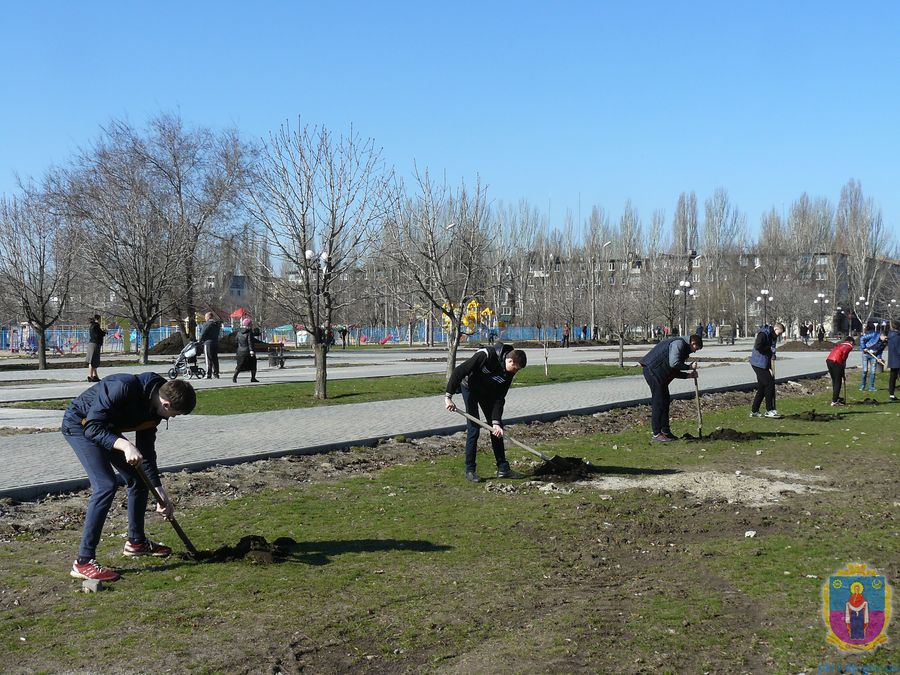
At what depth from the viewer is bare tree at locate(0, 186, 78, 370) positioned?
34.6 meters

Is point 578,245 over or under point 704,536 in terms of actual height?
over

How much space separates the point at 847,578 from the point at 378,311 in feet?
302

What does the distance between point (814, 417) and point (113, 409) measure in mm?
13468

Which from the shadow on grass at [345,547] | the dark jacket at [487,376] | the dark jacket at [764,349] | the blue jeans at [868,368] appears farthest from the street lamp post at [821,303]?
the shadow on grass at [345,547]

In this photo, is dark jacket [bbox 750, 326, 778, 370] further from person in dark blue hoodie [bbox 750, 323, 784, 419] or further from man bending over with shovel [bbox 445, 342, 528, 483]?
man bending over with shovel [bbox 445, 342, 528, 483]

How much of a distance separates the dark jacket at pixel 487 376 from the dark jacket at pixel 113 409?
4.08 m

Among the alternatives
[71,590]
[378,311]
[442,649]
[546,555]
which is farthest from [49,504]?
[378,311]

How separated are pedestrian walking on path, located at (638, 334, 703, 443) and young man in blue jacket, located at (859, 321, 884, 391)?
1061 centimetres

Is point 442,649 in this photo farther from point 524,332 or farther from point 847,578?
point 524,332

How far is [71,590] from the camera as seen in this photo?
586 centimetres

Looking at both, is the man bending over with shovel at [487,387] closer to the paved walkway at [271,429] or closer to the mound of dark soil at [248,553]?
the paved walkway at [271,429]

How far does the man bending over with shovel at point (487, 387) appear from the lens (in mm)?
9789

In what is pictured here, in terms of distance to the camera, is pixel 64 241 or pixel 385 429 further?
pixel 64 241

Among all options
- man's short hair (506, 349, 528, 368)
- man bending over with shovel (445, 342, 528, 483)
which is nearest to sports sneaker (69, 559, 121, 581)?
man bending over with shovel (445, 342, 528, 483)
